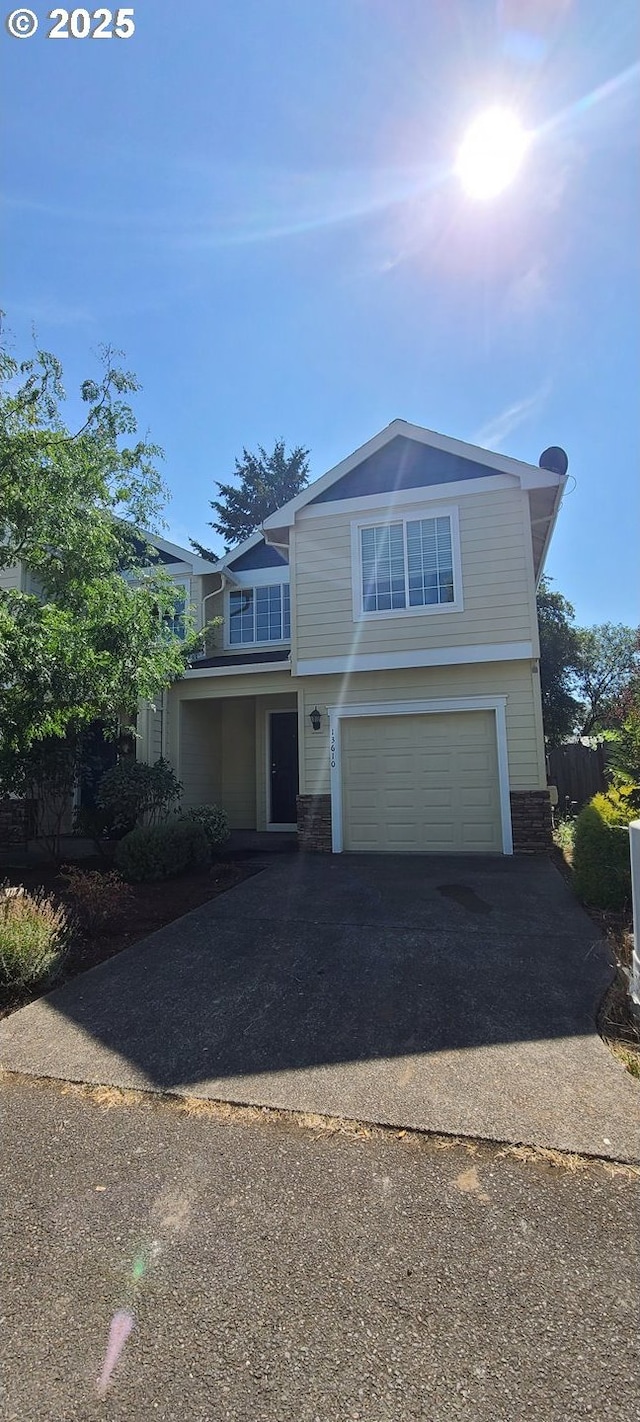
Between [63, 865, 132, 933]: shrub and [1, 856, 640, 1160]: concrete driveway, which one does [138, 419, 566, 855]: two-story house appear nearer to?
[1, 856, 640, 1160]: concrete driveway

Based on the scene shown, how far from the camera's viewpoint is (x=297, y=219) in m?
6.57

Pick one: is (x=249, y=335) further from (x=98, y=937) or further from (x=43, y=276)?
(x=98, y=937)

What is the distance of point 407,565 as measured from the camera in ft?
33.9

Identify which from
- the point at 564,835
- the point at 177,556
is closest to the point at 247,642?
the point at 177,556

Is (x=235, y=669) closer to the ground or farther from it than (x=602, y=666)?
closer to the ground

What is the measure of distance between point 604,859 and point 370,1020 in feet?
11.8

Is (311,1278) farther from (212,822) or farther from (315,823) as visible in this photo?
(212,822)

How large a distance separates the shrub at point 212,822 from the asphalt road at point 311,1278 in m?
7.37

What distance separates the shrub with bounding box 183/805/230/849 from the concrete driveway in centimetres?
374

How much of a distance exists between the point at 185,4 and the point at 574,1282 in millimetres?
8694

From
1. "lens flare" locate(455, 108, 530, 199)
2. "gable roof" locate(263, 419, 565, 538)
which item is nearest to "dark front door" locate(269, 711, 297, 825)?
"gable roof" locate(263, 419, 565, 538)

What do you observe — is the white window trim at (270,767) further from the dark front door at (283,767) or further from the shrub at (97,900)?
the shrub at (97,900)

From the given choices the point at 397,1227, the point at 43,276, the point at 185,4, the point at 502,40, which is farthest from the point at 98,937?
the point at 502,40

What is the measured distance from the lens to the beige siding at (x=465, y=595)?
32.0 feet
